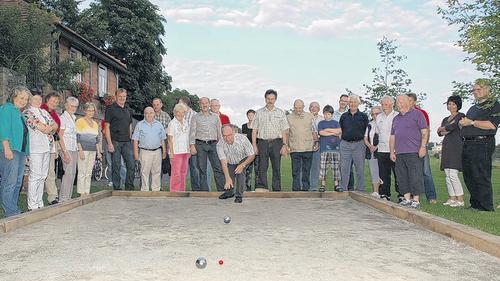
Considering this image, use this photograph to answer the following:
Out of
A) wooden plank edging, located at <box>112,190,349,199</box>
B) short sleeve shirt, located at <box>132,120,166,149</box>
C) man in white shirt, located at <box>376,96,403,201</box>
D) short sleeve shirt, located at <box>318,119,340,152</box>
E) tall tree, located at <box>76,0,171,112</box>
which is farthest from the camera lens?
tall tree, located at <box>76,0,171,112</box>

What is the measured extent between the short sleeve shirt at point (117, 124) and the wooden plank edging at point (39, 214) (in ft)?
4.79

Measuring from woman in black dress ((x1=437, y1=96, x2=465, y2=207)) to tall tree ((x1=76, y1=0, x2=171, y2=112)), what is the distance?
33.3m

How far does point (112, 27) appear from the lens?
1583 inches

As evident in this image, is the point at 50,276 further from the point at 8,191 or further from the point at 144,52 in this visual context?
the point at 144,52

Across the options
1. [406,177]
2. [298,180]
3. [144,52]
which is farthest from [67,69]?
[144,52]

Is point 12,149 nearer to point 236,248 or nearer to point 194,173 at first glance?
point 236,248

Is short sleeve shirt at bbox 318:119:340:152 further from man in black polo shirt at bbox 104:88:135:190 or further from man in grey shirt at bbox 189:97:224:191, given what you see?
man in black polo shirt at bbox 104:88:135:190

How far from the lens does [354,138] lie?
9.28m

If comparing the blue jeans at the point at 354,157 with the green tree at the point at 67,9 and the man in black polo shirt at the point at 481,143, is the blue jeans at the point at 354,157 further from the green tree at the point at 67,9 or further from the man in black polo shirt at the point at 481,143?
the green tree at the point at 67,9

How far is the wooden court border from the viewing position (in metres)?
4.68

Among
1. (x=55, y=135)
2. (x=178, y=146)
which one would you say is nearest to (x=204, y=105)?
(x=178, y=146)

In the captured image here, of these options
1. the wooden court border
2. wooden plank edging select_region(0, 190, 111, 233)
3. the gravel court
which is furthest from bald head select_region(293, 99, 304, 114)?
wooden plank edging select_region(0, 190, 111, 233)

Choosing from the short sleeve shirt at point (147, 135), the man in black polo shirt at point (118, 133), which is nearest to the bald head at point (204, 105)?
the short sleeve shirt at point (147, 135)

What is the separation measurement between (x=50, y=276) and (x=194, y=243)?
5.06 ft
